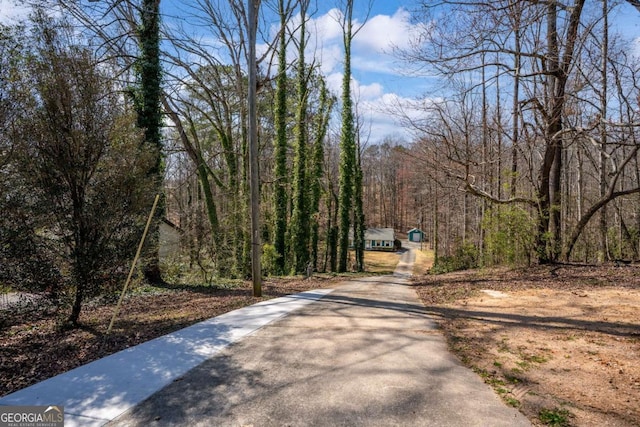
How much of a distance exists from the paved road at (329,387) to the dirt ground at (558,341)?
0.39 metres

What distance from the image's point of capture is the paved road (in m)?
3.04

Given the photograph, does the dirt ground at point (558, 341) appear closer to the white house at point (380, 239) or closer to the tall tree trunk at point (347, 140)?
the tall tree trunk at point (347, 140)

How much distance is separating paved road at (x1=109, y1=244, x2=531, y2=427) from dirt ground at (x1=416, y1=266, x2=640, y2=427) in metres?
0.39

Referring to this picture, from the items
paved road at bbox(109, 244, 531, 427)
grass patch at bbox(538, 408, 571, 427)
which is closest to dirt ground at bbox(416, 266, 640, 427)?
grass patch at bbox(538, 408, 571, 427)

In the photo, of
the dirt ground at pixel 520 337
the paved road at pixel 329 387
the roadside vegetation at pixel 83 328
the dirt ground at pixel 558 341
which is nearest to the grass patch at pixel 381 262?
the dirt ground at pixel 558 341

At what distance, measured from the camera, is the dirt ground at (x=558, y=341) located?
329 cm

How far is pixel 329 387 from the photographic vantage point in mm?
3625

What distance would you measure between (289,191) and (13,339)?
17390 millimetres

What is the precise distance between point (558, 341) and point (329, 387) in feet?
11.7

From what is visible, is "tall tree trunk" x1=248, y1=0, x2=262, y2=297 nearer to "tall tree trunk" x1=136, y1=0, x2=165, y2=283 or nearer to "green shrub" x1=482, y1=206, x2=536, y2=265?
"tall tree trunk" x1=136, y1=0, x2=165, y2=283

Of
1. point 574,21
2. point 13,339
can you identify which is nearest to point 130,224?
point 13,339

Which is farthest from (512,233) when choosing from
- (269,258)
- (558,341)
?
(269,258)

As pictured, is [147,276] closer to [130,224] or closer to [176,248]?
[176,248]

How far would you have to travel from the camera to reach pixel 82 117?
5512mm
